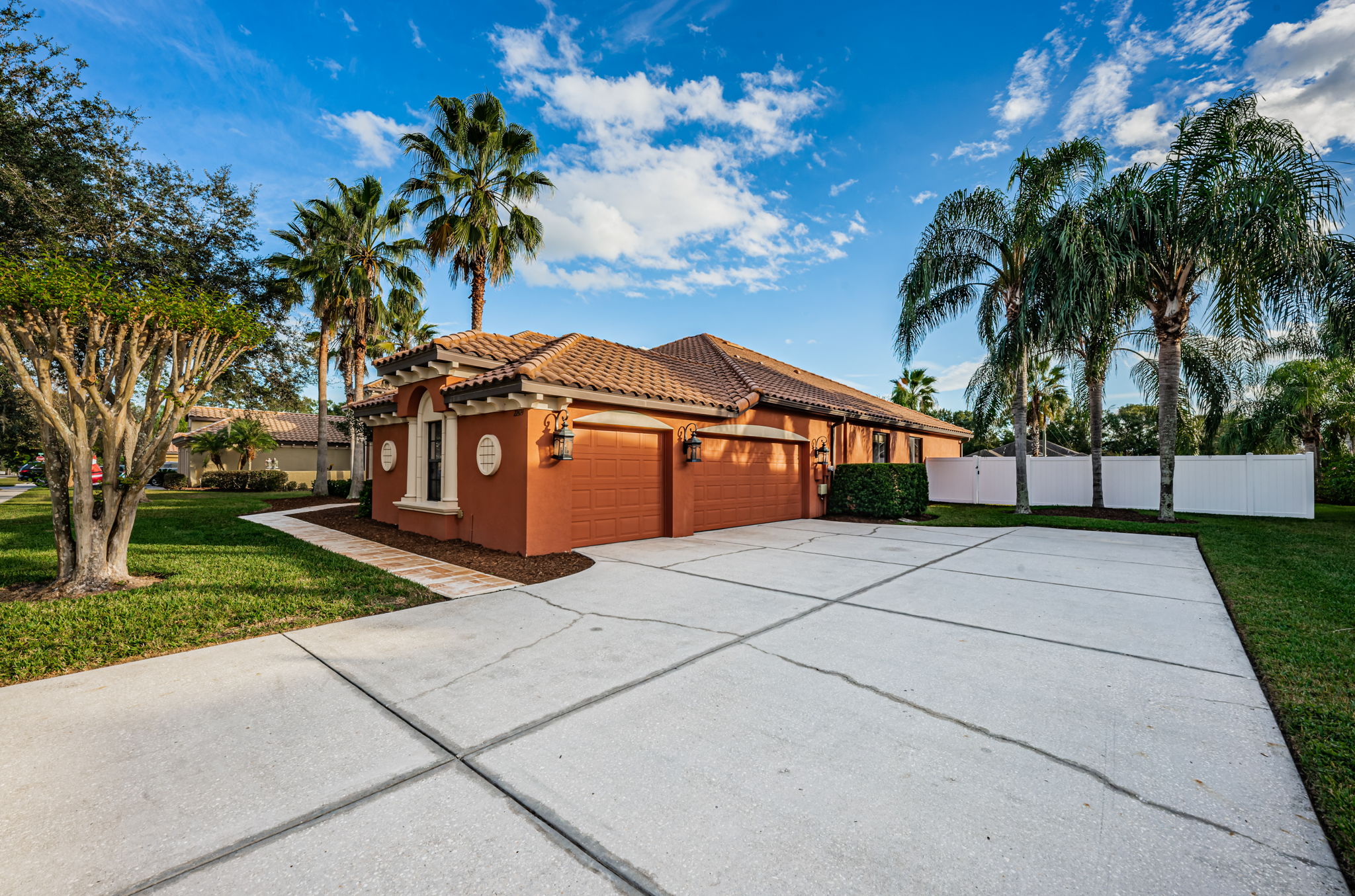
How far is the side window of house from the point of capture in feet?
58.4

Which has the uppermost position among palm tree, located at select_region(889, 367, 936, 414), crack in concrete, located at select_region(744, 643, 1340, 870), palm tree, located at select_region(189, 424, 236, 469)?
palm tree, located at select_region(889, 367, 936, 414)

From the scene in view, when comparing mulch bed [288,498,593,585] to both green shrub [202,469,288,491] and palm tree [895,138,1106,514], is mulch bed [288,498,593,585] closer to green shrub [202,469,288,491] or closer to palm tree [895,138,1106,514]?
palm tree [895,138,1106,514]

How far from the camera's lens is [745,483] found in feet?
39.7

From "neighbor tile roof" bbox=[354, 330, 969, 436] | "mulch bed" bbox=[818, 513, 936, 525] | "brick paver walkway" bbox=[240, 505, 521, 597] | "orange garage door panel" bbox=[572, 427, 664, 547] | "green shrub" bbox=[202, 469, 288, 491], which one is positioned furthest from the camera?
"green shrub" bbox=[202, 469, 288, 491]

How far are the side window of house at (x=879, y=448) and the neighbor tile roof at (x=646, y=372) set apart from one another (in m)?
0.76

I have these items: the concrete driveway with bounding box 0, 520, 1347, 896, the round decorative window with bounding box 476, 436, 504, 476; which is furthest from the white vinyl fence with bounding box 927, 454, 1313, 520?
the round decorative window with bounding box 476, 436, 504, 476

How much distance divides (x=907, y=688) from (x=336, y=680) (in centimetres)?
385

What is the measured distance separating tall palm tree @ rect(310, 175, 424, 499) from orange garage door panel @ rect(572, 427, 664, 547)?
12744mm

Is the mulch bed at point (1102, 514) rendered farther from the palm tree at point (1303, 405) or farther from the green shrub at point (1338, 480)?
the palm tree at point (1303, 405)

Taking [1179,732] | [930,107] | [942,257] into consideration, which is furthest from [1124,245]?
[1179,732]

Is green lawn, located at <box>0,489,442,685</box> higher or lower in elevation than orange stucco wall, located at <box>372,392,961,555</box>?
lower

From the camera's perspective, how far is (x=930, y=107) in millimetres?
10609

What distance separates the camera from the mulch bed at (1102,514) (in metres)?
13.0

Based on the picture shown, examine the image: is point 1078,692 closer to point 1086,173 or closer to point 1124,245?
point 1124,245
